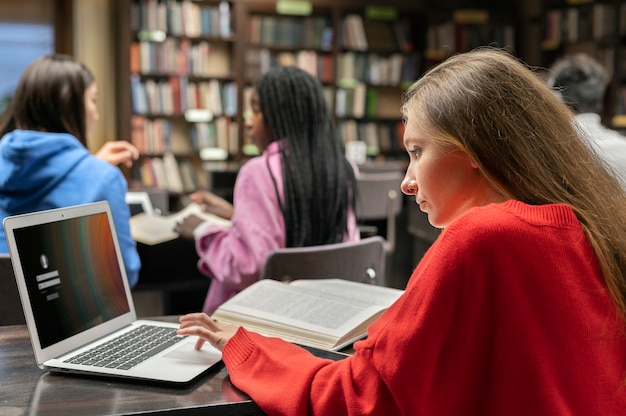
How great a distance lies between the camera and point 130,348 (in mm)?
1227

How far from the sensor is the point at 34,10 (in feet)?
19.1

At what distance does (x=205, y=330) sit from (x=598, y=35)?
5.19 metres

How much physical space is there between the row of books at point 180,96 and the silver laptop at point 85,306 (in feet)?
15.1

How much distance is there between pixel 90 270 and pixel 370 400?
625 millimetres

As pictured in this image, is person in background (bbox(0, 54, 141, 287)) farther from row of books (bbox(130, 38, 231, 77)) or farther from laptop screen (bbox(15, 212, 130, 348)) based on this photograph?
row of books (bbox(130, 38, 231, 77))

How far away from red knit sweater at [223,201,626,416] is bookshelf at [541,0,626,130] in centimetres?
485

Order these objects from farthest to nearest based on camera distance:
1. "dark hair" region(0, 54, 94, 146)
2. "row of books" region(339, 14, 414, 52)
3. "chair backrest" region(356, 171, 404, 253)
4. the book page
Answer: "row of books" region(339, 14, 414, 52) < "chair backrest" region(356, 171, 404, 253) < "dark hair" region(0, 54, 94, 146) < the book page

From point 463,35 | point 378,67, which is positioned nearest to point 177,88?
point 378,67

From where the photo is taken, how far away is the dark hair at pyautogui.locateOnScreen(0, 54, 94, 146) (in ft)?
7.29

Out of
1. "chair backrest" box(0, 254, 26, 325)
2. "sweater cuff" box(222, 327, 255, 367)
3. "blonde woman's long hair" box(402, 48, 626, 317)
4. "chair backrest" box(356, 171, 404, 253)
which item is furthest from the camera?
"chair backrest" box(356, 171, 404, 253)

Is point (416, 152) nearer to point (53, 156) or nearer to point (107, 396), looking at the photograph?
point (107, 396)

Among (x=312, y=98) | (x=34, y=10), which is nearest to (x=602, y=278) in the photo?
(x=312, y=98)

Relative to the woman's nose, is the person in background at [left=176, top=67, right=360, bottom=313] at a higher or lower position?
lower

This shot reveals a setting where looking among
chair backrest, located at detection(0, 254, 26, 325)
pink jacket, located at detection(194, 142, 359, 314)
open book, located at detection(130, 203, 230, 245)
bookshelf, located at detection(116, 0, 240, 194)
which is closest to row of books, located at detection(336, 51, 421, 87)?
bookshelf, located at detection(116, 0, 240, 194)
